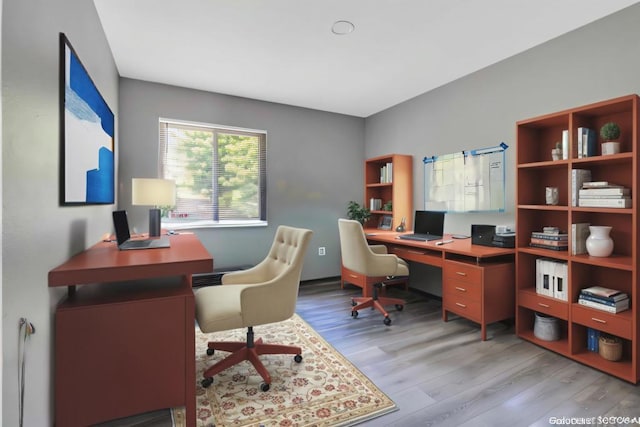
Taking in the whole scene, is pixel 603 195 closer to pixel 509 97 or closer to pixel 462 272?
pixel 462 272

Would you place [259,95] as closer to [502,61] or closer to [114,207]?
[114,207]

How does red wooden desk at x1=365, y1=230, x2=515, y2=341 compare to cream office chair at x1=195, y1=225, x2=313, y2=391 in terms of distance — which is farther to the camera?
red wooden desk at x1=365, y1=230, x2=515, y2=341

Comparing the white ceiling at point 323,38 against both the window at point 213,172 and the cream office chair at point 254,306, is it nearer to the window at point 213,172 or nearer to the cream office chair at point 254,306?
the window at point 213,172

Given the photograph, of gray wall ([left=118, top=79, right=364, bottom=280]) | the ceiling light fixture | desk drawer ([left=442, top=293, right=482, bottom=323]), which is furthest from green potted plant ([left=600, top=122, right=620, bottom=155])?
gray wall ([left=118, top=79, right=364, bottom=280])

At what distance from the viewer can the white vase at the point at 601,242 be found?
7.02 feet

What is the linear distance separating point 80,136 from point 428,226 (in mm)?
3140

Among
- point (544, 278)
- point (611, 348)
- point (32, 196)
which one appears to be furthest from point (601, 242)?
point (32, 196)

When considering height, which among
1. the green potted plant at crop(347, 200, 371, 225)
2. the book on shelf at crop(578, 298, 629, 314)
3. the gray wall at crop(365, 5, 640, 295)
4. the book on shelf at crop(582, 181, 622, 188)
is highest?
the gray wall at crop(365, 5, 640, 295)

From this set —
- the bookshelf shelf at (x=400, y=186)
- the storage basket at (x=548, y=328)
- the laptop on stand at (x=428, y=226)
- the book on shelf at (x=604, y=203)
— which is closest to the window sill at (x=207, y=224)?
the bookshelf shelf at (x=400, y=186)

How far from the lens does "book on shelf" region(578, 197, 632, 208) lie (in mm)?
1996

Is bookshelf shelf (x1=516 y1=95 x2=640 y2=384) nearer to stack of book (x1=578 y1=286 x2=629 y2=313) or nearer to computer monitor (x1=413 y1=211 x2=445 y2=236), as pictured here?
stack of book (x1=578 y1=286 x2=629 y2=313)

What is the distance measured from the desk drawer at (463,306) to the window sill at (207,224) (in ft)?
7.53

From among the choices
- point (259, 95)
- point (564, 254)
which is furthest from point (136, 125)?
point (564, 254)

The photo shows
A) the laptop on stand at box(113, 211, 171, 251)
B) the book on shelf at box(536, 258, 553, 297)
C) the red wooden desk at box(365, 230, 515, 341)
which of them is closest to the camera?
the laptop on stand at box(113, 211, 171, 251)
